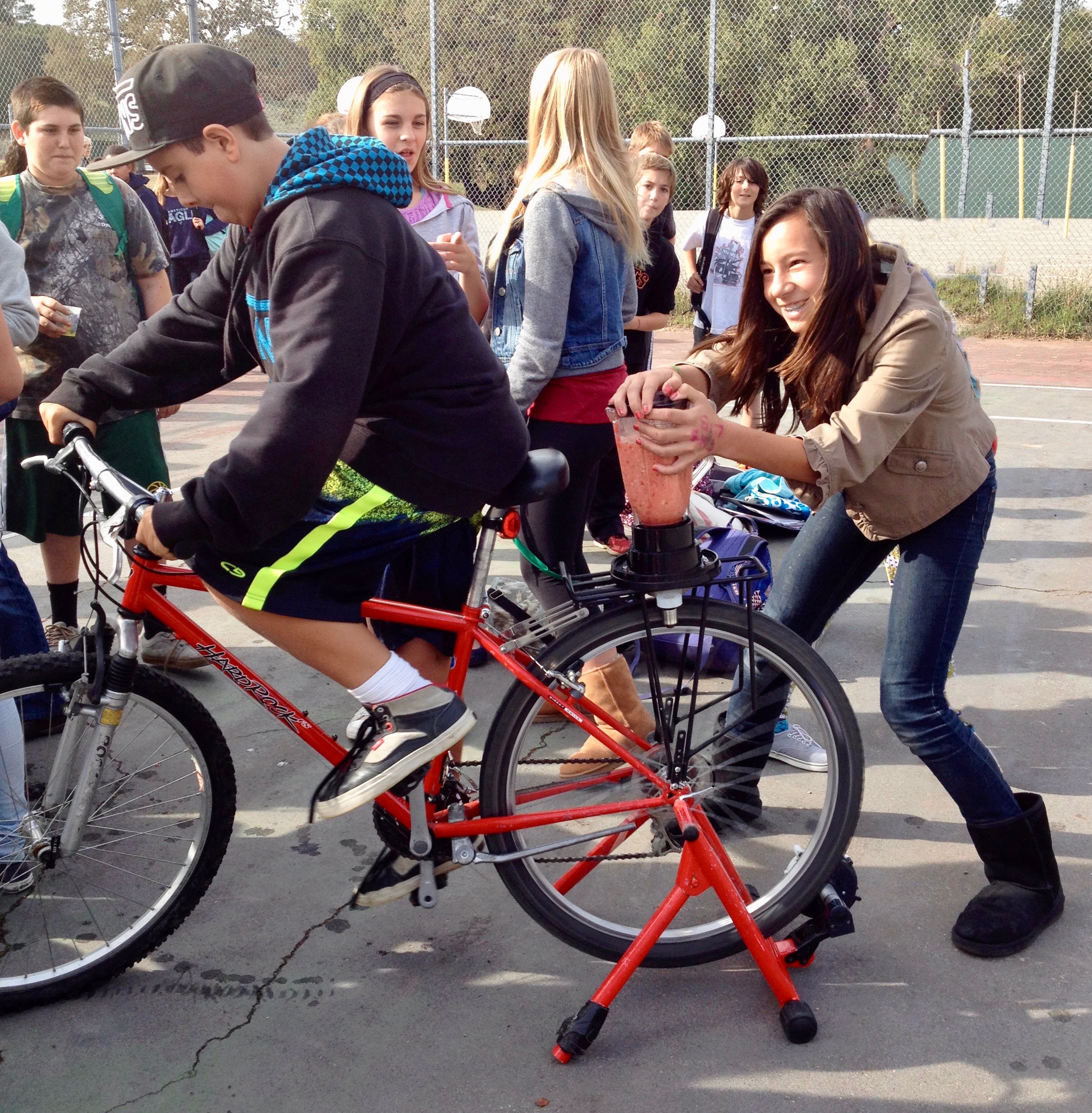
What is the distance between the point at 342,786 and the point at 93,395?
3.45ft

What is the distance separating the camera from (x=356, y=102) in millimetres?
3906

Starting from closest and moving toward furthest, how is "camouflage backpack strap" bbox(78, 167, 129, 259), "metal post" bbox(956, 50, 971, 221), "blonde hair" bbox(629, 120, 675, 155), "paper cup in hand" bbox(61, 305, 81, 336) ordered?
"paper cup in hand" bbox(61, 305, 81, 336) < "camouflage backpack strap" bbox(78, 167, 129, 259) < "blonde hair" bbox(629, 120, 675, 155) < "metal post" bbox(956, 50, 971, 221)

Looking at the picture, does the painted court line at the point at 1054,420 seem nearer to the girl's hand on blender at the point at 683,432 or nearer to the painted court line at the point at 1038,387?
the painted court line at the point at 1038,387

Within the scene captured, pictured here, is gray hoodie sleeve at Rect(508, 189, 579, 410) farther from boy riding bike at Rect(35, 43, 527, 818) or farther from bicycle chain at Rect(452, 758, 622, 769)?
bicycle chain at Rect(452, 758, 622, 769)

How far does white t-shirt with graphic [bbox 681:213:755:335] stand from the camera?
6875mm

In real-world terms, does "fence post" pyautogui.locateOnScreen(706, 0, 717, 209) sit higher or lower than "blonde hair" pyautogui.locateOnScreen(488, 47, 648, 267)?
higher

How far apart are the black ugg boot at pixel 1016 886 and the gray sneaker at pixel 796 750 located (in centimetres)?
73

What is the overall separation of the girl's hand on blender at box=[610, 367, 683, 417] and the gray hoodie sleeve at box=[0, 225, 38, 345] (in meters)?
1.84

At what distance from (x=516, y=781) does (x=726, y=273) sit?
16.6ft

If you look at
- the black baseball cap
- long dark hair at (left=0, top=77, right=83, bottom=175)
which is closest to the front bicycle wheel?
the black baseball cap

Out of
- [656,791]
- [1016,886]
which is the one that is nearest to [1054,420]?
[1016,886]

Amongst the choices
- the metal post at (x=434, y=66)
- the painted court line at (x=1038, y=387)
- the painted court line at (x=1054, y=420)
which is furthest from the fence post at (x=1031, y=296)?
the metal post at (x=434, y=66)

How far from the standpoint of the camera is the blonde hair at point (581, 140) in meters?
3.39

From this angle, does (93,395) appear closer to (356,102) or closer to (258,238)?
(258,238)
